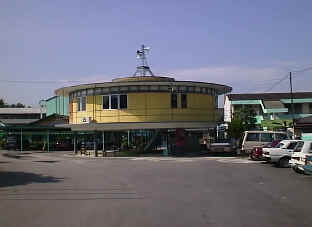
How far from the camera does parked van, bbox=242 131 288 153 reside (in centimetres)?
3215

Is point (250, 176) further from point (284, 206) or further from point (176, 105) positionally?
point (176, 105)

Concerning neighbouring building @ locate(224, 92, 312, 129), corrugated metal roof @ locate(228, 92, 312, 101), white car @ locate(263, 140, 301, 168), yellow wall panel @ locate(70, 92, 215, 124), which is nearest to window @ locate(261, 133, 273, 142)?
white car @ locate(263, 140, 301, 168)

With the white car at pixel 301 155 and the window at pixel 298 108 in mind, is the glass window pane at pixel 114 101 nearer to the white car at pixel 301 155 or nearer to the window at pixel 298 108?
the white car at pixel 301 155

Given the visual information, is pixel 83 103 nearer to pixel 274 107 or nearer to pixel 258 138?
pixel 258 138

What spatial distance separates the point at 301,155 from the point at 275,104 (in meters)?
48.6

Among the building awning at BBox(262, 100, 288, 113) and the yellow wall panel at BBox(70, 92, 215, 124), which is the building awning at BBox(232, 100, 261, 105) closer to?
the building awning at BBox(262, 100, 288, 113)

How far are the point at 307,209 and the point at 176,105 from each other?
87.9 feet

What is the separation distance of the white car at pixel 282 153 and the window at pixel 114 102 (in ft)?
49.8

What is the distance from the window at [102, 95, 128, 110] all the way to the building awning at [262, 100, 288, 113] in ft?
108

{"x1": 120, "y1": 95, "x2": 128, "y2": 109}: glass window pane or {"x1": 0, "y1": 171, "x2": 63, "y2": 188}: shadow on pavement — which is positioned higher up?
{"x1": 120, "y1": 95, "x2": 128, "y2": 109}: glass window pane

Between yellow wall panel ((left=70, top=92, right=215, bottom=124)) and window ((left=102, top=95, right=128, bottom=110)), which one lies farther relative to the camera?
window ((left=102, top=95, right=128, bottom=110))

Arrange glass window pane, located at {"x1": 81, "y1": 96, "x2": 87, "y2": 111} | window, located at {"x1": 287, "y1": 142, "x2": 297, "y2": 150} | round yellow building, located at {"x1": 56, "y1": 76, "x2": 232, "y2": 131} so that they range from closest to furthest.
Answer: window, located at {"x1": 287, "y1": 142, "x2": 297, "y2": 150}
round yellow building, located at {"x1": 56, "y1": 76, "x2": 232, "y2": 131}
glass window pane, located at {"x1": 81, "y1": 96, "x2": 87, "y2": 111}

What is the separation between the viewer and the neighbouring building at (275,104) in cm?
6594

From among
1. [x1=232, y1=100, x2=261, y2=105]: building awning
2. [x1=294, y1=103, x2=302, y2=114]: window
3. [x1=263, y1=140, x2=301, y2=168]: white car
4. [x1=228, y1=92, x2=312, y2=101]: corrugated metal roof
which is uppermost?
[x1=228, y1=92, x2=312, y2=101]: corrugated metal roof
